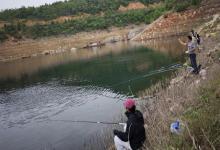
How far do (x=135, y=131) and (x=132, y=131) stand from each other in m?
0.07

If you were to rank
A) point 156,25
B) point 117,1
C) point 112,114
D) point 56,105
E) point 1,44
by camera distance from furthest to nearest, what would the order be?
point 117,1
point 1,44
point 156,25
point 56,105
point 112,114

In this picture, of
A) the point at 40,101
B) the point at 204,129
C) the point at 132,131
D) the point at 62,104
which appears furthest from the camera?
the point at 40,101

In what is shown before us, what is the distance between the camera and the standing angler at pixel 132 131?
831 cm

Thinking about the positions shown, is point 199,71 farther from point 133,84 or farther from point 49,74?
point 49,74

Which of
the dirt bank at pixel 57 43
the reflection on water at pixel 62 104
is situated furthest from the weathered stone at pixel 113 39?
the reflection on water at pixel 62 104

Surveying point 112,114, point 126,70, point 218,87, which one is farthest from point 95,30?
point 218,87

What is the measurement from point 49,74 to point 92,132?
25.3 m

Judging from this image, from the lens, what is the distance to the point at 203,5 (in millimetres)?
61062

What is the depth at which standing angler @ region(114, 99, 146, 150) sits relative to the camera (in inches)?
327

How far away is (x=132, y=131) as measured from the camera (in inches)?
333

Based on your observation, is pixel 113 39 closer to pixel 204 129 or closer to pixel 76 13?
pixel 76 13

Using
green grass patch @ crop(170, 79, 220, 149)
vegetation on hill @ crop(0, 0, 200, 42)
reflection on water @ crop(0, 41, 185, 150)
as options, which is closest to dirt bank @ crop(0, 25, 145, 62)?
vegetation on hill @ crop(0, 0, 200, 42)

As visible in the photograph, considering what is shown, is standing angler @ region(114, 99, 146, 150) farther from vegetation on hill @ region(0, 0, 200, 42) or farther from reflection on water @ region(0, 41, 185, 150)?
vegetation on hill @ region(0, 0, 200, 42)

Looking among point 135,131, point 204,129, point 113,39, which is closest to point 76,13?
point 113,39
